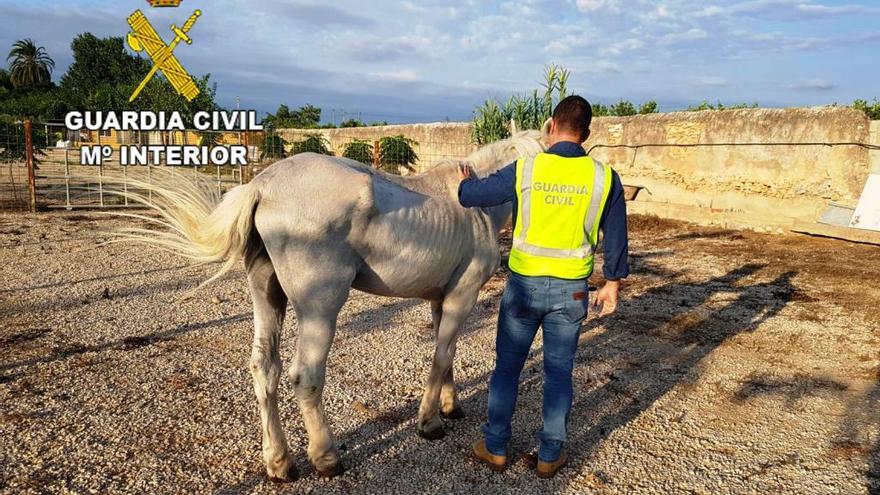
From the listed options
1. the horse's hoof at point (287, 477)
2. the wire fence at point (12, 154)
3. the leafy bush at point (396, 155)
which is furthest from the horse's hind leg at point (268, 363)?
the wire fence at point (12, 154)

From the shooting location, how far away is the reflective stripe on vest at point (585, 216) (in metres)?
2.81

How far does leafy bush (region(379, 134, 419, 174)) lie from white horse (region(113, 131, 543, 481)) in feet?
43.6

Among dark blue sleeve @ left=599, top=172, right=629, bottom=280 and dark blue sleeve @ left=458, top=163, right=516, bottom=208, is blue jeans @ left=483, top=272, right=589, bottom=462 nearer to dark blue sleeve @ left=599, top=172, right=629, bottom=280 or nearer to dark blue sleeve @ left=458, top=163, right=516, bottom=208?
dark blue sleeve @ left=599, top=172, right=629, bottom=280

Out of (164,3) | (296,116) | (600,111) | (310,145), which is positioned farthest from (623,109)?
(296,116)

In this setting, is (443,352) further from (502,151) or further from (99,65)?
(99,65)

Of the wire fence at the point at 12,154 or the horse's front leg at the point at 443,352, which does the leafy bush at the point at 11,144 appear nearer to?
the wire fence at the point at 12,154

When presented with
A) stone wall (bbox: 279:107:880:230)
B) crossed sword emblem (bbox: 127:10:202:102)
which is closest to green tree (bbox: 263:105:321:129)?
crossed sword emblem (bbox: 127:10:202:102)

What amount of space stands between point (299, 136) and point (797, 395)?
2329 centimetres

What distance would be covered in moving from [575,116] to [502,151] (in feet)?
3.05

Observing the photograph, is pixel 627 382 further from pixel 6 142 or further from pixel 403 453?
pixel 6 142

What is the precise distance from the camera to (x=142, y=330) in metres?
5.34

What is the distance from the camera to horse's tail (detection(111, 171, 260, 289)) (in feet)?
9.24

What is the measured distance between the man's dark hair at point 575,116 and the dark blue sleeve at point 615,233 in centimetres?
30

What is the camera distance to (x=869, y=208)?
977cm
